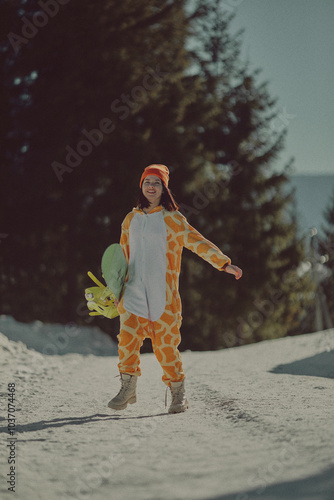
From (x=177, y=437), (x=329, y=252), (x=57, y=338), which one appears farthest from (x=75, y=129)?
(x=329, y=252)

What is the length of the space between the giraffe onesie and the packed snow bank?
4.68m

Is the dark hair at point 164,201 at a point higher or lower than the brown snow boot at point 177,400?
higher

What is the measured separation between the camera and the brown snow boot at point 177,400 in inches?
150

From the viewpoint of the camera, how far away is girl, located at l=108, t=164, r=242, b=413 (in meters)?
3.89

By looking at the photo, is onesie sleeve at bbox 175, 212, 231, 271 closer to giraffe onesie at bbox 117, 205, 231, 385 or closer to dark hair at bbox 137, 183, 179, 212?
giraffe onesie at bbox 117, 205, 231, 385

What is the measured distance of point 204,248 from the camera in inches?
155

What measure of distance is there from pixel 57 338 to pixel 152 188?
6.68m

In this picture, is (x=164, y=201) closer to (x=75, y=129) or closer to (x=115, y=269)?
(x=115, y=269)

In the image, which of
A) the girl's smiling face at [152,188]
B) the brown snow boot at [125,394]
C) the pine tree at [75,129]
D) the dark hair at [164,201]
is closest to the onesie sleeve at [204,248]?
the dark hair at [164,201]

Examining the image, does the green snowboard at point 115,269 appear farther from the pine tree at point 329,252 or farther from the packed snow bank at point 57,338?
the pine tree at point 329,252

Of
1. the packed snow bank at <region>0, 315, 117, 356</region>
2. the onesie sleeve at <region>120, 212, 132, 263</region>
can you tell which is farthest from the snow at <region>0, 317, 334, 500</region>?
the packed snow bank at <region>0, 315, 117, 356</region>

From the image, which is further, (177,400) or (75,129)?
(75,129)

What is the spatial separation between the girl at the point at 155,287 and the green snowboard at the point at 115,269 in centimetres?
5

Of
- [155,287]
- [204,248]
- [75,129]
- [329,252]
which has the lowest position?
[155,287]
